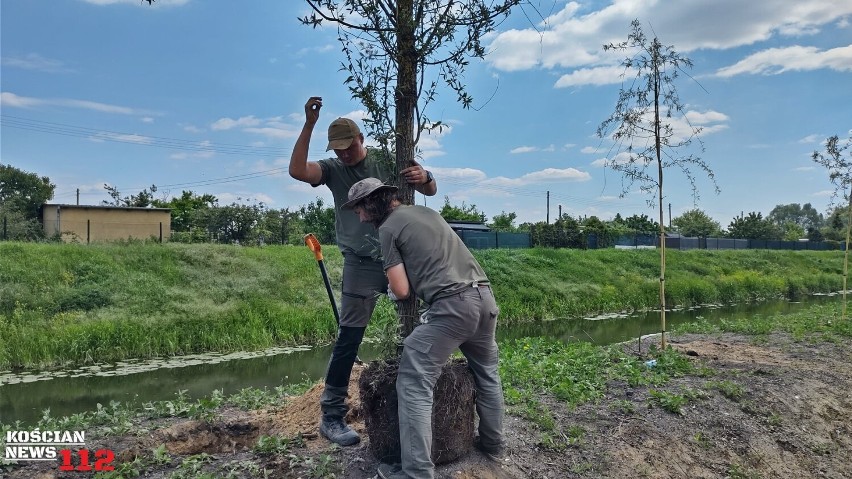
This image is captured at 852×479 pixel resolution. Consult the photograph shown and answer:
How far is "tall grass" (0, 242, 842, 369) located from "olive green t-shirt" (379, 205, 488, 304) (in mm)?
709

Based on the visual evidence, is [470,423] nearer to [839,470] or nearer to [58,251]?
[839,470]

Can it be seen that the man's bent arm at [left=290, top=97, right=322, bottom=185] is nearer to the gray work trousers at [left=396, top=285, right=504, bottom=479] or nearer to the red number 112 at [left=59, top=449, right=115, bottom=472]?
the gray work trousers at [left=396, top=285, right=504, bottom=479]

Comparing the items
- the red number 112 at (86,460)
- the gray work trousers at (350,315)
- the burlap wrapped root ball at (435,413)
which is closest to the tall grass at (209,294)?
the gray work trousers at (350,315)

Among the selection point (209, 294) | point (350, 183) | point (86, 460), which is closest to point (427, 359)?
point (350, 183)

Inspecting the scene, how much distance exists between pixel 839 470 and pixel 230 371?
9264 millimetres

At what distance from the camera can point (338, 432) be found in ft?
12.2

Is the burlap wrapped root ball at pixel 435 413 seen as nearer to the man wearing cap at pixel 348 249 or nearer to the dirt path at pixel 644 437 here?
the dirt path at pixel 644 437

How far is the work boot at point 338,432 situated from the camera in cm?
364

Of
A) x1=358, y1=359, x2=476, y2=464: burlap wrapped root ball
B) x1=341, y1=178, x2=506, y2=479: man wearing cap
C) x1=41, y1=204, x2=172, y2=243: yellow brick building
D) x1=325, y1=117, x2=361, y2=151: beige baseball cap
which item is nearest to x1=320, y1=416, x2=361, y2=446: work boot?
x1=358, y1=359, x2=476, y2=464: burlap wrapped root ball

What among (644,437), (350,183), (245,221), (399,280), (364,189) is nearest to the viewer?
(399,280)

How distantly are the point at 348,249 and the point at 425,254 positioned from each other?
937 millimetres

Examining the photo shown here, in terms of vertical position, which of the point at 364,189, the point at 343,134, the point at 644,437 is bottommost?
the point at 644,437

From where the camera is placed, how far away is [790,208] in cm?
10881

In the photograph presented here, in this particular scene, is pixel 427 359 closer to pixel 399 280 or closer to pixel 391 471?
pixel 399 280
